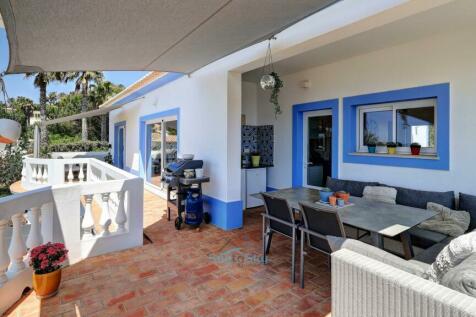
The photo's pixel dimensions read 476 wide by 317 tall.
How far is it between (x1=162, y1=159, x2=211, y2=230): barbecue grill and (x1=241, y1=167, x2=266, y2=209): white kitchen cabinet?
1.22m

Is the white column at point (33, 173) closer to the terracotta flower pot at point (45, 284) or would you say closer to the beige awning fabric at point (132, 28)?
the beige awning fabric at point (132, 28)

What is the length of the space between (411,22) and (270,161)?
4222 mm

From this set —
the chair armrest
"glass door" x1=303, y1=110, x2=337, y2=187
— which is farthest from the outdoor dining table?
"glass door" x1=303, y1=110, x2=337, y2=187

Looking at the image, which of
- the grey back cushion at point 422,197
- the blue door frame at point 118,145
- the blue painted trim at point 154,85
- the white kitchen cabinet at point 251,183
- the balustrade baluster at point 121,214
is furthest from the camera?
the blue door frame at point 118,145

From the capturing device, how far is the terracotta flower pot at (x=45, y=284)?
2.76 metres

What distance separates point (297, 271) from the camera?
3.42m

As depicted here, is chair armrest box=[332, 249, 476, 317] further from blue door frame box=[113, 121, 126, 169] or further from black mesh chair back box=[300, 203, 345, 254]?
blue door frame box=[113, 121, 126, 169]

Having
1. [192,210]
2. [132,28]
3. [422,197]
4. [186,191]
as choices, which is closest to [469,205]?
[422,197]

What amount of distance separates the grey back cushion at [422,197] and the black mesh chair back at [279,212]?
6.93 ft

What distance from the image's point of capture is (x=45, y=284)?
9.09 feet

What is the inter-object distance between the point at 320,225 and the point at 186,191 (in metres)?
3.04

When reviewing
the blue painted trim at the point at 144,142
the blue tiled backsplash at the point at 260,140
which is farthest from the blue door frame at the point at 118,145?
the blue tiled backsplash at the point at 260,140

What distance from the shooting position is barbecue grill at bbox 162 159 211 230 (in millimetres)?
4914

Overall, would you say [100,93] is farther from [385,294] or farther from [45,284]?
[385,294]
